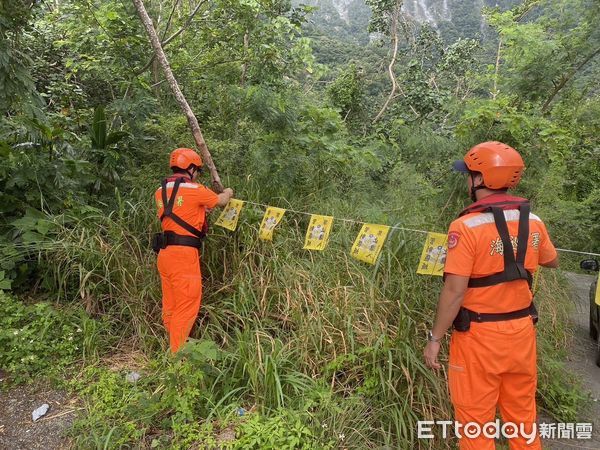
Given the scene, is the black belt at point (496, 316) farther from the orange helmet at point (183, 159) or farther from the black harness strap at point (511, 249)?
the orange helmet at point (183, 159)

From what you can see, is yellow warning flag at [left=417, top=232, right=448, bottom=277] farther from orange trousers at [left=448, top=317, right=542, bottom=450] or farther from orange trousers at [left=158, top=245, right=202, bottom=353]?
orange trousers at [left=158, top=245, right=202, bottom=353]

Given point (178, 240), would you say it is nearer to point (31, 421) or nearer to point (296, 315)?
point (296, 315)

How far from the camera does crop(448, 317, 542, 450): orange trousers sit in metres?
2.24

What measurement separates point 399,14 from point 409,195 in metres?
8.89

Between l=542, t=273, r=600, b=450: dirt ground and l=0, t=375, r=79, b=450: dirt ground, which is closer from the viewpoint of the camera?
l=0, t=375, r=79, b=450: dirt ground

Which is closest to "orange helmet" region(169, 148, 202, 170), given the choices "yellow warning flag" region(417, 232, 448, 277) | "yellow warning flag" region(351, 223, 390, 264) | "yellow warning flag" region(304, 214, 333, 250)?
"yellow warning flag" region(304, 214, 333, 250)

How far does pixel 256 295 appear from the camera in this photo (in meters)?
3.89

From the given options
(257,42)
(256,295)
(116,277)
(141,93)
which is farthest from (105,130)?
(256,295)

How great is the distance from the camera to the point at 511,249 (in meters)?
2.22

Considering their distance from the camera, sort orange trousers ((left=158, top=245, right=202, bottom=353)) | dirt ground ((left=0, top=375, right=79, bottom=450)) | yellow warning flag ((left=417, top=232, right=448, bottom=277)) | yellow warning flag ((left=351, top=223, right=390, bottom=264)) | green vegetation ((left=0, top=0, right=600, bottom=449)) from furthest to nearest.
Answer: orange trousers ((left=158, top=245, right=202, bottom=353)) → yellow warning flag ((left=351, top=223, right=390, bottom=264)) → yellow warning flag ((left=417, top=232, right=448, bottom=277)) → green vegetation ((left=0, top=0, right=600, bottom=449)) → dirt ground ((left=0, top=375, right=79, bottom=450))

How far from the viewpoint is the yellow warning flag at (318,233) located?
12.2 ft

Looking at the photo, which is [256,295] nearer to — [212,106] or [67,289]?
[67,289]

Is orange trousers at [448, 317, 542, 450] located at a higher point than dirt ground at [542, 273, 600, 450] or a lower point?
higher

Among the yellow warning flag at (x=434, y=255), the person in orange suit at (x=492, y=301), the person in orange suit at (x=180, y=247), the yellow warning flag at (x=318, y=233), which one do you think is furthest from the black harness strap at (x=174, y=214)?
the person in orange suit at (x=492, y=301)
